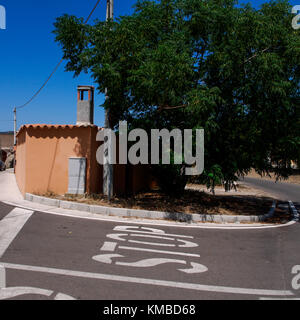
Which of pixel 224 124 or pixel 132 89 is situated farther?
pixel 224 124

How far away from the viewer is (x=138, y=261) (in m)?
4.66

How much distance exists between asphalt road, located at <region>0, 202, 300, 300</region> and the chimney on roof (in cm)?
490

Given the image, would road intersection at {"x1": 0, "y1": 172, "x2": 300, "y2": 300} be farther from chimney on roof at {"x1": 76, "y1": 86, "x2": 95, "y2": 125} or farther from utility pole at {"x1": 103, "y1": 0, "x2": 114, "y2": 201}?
chimney on roof at {"x1": 76, "y1": 86, "x2": 95, "y2": 125}

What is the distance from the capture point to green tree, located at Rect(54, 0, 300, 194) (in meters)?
7.77

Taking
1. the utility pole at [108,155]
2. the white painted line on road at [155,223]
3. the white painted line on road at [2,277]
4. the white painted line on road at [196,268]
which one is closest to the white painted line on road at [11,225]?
the white painted line on road at [155,223]

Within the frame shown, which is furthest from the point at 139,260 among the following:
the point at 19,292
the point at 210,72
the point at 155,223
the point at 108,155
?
the point at 210,72

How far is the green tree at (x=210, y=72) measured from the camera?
7.77m

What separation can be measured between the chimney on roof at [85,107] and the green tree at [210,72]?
5.99ft

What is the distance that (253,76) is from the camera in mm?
8445

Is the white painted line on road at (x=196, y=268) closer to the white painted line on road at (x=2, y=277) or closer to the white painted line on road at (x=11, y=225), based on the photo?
the white painted line on road at (x=2, y=277)

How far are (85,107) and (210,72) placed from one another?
496 cm

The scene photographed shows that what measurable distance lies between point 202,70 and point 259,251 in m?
5.61
